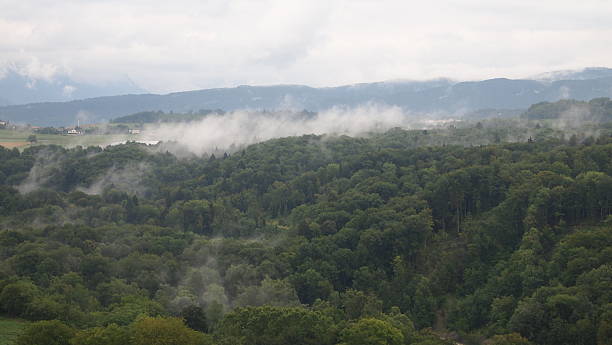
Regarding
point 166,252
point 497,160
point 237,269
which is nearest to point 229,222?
point 166,252

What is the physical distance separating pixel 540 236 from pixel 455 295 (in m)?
11.6

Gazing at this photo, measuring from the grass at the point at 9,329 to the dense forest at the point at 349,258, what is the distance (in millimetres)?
1503

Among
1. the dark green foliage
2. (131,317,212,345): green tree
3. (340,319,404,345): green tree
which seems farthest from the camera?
the dark green foliage

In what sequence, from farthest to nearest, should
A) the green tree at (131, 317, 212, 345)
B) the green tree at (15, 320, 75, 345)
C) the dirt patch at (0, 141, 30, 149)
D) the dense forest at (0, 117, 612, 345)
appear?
the dirt patch at (0, 141, 30, 149) < the dense forest at (0, 117, 612, 345) < the green tree at (15, 320, 75, 345) < the green tree at (131, 317, 212, 345)

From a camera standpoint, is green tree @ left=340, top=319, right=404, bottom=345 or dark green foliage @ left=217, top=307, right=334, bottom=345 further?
dark green foliage @ left=217, top=307, right=334, bottom=345

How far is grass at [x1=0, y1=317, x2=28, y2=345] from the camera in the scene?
45.3m

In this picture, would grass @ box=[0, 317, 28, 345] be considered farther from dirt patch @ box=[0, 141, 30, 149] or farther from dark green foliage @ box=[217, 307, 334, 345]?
dirt patch @ box=[0, 141, 30, 149]

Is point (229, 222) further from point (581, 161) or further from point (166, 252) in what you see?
point (581, 161)

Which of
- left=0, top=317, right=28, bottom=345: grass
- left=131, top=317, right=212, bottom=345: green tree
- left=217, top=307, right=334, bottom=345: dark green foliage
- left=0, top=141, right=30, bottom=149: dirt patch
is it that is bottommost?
left=217, top=307, right=334, bottom=345: dark green foliage

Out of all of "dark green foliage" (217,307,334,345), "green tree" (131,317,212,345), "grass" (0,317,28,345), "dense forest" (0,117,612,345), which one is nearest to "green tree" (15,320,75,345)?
"dense forest" (0,117,612,345)

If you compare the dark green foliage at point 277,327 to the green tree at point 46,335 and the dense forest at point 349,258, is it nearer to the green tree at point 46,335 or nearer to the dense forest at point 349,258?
the dense forest at point 349,258

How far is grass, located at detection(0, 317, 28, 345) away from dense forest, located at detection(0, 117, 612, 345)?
150 cm

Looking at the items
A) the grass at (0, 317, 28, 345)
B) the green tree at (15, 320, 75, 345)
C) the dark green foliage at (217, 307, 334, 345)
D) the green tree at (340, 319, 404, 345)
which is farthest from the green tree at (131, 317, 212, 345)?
the green tree at (340, 319, 404, 345)

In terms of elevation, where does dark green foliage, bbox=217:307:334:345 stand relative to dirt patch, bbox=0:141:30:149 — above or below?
below
